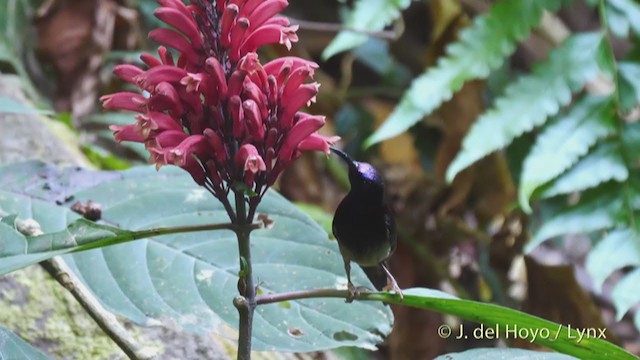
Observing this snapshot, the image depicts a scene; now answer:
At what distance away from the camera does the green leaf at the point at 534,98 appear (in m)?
1.96

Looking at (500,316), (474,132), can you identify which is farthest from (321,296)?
(474,132)

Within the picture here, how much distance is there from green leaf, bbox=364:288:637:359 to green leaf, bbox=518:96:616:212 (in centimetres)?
94

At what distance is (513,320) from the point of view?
2.93ft

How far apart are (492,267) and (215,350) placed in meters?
1.40

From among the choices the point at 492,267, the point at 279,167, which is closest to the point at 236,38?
the point at 279,167

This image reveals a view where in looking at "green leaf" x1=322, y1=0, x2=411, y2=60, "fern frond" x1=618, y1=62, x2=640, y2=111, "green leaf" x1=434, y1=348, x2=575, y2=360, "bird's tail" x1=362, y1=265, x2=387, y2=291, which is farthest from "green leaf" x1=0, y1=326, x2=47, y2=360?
"fern frond" x1=618, y1=62, x2=640, y2=111

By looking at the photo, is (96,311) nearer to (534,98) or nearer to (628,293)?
(628,293)

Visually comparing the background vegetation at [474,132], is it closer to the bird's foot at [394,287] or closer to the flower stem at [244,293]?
the bird's foot at [394,287]

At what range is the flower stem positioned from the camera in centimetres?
85

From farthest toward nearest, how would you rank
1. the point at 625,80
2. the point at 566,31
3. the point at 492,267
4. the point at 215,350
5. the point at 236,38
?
1. the point at 566,31
2. the point at 492,267
3. the point at 625,80
4. the point at 215,350
5. the point at 236,38

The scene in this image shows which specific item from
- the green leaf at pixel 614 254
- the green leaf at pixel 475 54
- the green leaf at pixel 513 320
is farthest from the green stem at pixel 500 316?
the green leaf at pixel 475 54

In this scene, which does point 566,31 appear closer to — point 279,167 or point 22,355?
point 279,167

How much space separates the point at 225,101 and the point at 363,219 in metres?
0.23

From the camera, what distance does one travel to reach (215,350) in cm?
130
